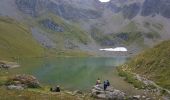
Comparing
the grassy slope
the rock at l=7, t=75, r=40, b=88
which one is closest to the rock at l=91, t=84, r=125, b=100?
the rock at l=7, t=75, r=40, b=88

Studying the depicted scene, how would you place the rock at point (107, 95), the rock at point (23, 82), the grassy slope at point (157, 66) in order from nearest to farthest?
the rock at point (107, 95), the rock at point (23, 82), the grassy slope at point (157, 66)

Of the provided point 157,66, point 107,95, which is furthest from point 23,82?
point 157,66

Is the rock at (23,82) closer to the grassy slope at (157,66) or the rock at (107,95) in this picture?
the rock at (107,95)

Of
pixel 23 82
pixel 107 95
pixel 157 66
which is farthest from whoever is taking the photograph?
pixel 157 66

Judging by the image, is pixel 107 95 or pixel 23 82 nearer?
pixel 107 95

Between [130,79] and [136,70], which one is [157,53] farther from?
[130,79]

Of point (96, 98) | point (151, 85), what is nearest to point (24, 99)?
point (96, 98)

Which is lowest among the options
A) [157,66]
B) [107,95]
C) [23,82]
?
[107,95]

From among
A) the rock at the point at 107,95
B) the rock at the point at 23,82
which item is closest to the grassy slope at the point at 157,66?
the rock at the point at 107,95

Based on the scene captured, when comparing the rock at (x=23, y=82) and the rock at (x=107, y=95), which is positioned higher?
the rock at (x=23, y=82)

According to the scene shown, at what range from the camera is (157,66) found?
9675cm

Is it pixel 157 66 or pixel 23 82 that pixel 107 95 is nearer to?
pixel 23 82

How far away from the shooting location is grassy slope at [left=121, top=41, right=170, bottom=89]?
85.8 m

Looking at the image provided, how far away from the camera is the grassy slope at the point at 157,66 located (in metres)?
85.8
